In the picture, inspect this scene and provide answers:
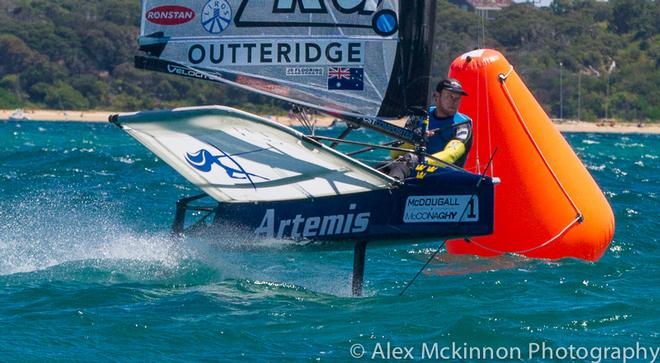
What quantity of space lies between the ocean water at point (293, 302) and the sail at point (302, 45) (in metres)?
1.08

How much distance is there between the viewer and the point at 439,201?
24.5 feet

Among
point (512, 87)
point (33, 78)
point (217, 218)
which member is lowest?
point (33, 78)

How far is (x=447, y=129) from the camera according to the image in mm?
7996

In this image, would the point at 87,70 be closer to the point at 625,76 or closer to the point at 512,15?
the point at 512,15

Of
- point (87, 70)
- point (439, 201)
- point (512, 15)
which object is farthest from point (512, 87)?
point (512, 15)

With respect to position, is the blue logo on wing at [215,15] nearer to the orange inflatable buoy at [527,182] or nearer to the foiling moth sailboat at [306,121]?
the foiling moth sailboat at [306,121]

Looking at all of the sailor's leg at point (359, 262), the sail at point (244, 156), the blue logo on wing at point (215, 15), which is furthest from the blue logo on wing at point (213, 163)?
the blue logo on wing at point (215, 15)

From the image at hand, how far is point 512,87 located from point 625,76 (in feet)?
178

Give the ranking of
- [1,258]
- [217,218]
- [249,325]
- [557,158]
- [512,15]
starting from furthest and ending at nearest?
[512,15]
[557,158]
[1,258]
[217,218]
[249,325]

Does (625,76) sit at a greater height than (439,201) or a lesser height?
lesser

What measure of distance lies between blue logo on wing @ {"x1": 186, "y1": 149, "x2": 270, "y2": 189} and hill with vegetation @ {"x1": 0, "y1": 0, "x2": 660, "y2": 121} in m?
46.4

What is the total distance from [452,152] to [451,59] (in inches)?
2072

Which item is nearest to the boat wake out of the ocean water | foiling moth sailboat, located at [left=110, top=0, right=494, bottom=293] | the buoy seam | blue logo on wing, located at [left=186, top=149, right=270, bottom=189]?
the ocean water

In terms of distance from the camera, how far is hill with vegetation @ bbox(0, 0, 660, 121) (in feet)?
192
